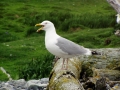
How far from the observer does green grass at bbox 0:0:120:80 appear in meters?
25.4

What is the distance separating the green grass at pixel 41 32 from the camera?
2542 centimetres

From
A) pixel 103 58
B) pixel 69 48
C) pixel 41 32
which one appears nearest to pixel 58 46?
pixel 69 48

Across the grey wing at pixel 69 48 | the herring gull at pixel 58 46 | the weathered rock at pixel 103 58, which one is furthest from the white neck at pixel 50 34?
the weathered rock at pixel 103 58

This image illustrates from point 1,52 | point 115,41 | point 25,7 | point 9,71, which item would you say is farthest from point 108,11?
point 9,71

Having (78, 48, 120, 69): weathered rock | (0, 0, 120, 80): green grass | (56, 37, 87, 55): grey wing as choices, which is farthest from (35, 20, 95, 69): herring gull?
(0, 0, 120, 80): green grass

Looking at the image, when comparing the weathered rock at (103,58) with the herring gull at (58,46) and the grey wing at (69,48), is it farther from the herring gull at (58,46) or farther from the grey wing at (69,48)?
the grey wing at (69,48)

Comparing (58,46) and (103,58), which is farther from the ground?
(58,46)

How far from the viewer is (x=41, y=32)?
115ft

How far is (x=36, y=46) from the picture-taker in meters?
29.0

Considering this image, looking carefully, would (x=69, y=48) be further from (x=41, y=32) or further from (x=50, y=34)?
(x=41, y=32)

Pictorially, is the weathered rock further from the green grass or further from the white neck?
the green grass

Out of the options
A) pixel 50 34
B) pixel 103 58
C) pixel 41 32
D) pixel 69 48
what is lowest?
pixel 41 32

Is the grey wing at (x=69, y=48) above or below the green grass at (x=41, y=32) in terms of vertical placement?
above

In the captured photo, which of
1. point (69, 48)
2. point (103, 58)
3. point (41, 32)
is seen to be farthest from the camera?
point (41, 32)
